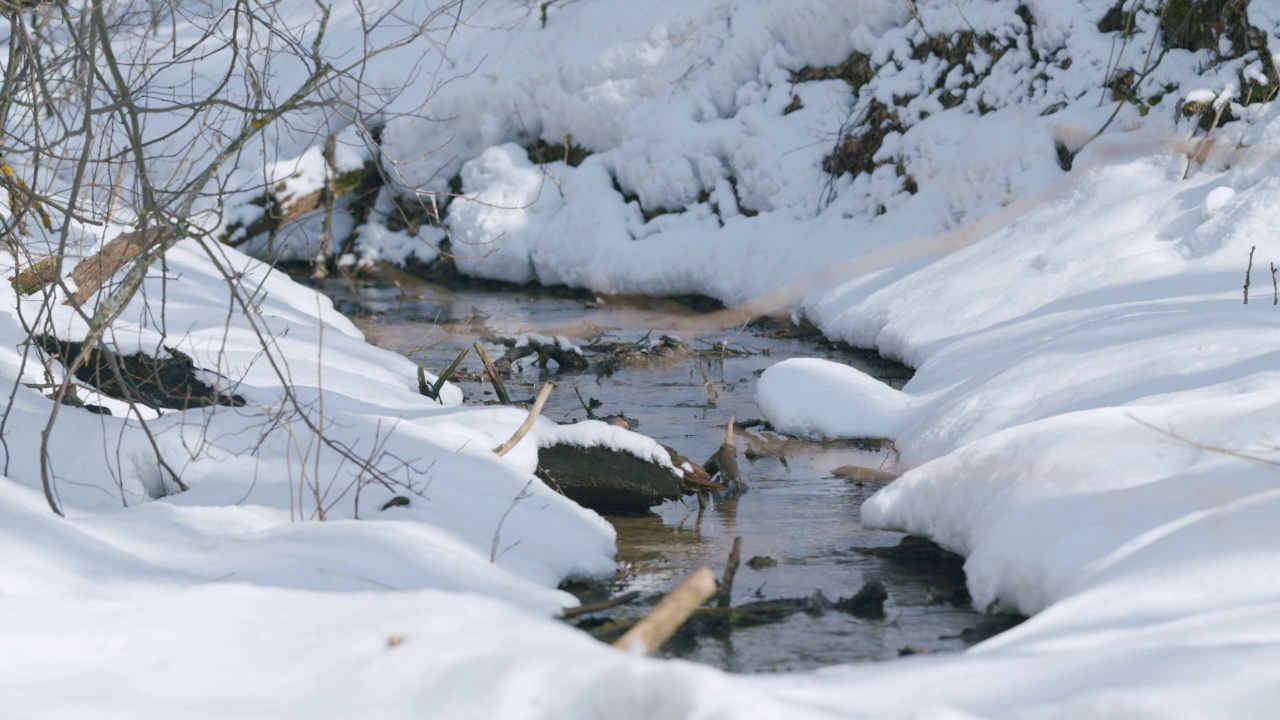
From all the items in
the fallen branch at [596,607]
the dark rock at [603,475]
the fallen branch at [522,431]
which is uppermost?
the fallen branch at [522,431]

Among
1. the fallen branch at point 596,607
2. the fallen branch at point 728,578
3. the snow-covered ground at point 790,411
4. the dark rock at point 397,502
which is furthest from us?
the dark rock at point 397,502

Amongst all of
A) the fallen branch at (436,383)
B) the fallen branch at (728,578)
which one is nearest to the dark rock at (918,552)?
the fallen branch at (728,578)

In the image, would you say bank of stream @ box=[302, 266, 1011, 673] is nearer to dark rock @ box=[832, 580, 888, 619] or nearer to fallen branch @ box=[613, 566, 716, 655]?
dark rock @ box=[832, 580, 888, 619]

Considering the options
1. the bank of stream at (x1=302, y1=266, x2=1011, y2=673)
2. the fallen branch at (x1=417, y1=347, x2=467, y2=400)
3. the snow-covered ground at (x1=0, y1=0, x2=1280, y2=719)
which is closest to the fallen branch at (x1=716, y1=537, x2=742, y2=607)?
the bank of stream at (x1=302, y1=266, x2=1011, y2=673)

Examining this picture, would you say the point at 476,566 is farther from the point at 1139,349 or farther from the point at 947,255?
the point at 947,255

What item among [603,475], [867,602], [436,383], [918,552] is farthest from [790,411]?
[867,602]

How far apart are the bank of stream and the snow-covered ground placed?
197 millimetres

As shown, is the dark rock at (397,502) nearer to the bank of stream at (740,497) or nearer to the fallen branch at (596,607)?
the bank of stream at (740,497)

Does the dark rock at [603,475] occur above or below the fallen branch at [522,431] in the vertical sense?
below

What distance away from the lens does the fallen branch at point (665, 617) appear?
2.52 meters

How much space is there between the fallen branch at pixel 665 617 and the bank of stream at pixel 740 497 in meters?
0.96

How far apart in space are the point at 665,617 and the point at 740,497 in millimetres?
2996

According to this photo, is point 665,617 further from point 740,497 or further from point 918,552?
point 740,497

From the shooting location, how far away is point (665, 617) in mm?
2562
